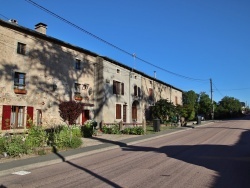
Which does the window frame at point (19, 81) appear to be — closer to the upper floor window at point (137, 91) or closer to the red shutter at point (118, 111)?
the red shutter at point (118, 111)

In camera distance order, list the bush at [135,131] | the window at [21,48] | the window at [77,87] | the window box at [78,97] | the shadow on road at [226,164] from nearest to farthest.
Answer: the shadow on road at [226,164] → the window at [21,48] → the bush at [135,131] → the window box at [78,97] → the window at [77,87]

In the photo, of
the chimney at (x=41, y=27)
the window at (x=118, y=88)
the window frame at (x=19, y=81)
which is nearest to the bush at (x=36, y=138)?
the window frame at (x=19, y=81)

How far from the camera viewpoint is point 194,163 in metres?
10.3

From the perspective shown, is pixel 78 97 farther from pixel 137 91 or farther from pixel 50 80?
→ pixel 137 91

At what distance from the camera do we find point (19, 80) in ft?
69.8

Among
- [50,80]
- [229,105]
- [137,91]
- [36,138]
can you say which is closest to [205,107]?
[229,105]

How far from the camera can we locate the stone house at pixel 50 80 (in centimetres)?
2028

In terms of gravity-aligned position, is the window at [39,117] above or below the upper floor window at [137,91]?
below

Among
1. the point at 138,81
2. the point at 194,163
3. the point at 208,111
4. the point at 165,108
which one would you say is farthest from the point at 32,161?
the point at 208,111

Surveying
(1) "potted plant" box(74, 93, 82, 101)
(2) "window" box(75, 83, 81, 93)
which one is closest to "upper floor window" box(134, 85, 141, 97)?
(2) "window" box(75, 83, 81, 93)

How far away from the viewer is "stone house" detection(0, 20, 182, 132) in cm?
2028

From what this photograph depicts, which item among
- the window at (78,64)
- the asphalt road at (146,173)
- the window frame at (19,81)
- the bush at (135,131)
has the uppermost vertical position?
the window at (78,64)

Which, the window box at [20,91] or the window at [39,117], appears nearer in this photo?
the window box at [20,91]

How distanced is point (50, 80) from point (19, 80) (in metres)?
3.18
